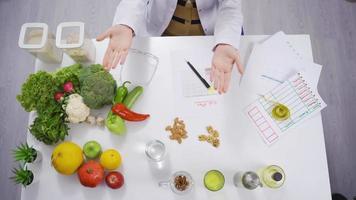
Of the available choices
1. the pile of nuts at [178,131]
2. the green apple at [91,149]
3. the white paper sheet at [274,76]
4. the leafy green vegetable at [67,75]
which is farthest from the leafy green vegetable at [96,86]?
the white paper sheet at [274,76]

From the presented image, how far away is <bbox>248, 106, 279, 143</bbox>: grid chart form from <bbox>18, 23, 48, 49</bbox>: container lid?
2.40ft

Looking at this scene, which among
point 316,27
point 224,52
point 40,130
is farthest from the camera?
point 316,27

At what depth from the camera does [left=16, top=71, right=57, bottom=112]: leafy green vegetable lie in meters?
0.93

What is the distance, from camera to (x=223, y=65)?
1018 mm

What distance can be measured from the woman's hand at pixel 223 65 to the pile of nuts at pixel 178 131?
0.18 meters

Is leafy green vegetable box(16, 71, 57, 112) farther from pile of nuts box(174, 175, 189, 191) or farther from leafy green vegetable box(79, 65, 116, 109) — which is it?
pile of nuts box(174, 175, 189, 191)

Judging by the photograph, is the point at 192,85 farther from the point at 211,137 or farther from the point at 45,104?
the point at 45,104

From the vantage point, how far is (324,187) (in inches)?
39.0

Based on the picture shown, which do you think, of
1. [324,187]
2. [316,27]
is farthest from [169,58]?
[316,27]

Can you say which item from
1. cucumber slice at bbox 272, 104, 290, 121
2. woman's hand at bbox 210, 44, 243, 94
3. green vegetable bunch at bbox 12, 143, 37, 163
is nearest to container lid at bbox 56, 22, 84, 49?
green vegetable bunch at bbox 12, 143, 37, 163

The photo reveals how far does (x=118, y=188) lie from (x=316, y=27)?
1661 millimetres

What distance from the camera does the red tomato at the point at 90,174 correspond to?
90 centimetres

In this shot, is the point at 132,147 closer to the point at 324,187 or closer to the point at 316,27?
the point at 324,187

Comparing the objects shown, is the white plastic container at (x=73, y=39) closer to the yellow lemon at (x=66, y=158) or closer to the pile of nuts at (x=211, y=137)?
the yellow lemon at (x=66, y=158)
